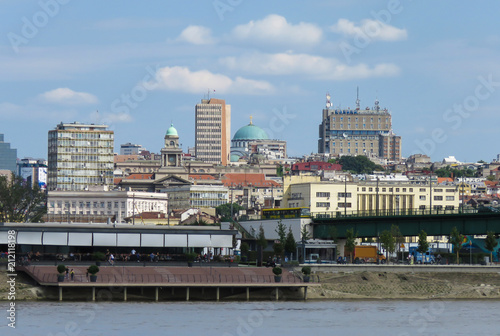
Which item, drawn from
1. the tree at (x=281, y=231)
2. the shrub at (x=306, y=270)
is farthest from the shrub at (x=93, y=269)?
the tree at (x=281, y=231)

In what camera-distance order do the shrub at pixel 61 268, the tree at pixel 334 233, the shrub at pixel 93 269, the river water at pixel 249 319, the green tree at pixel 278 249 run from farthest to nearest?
the tree at pixel 334 233
the green tree at pixel 278 249
the shrub at pixel 61 268
the shrub at pixel 93 269
the river water at pixel 249 319

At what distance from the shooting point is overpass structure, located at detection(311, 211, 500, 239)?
418 feet

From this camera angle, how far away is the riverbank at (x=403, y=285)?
11119cm

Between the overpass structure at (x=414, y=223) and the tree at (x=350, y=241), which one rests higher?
the overpass structure at (x=414, y=223)

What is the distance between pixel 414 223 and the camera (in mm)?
136125

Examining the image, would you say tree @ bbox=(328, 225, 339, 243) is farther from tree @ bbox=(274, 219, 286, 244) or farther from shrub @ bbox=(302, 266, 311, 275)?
shrub @ bbox=(302, 266, 311, 275)

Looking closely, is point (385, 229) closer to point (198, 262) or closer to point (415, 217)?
point (415, 217)

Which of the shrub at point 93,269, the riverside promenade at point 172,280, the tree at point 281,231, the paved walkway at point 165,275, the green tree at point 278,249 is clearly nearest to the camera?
the shrub at point 93,269

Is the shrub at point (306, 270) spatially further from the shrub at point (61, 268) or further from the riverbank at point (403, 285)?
the shrub at point (61, 268)

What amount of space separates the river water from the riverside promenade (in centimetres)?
319

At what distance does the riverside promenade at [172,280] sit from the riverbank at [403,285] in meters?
2.80

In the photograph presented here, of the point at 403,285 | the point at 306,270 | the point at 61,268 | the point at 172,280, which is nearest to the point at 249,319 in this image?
the point at 172,280

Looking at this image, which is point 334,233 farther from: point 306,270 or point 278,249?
point 306,270

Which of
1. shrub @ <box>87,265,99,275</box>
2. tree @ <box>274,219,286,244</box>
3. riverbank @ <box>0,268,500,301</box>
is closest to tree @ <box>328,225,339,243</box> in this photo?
tree @ <box>274,219,286,244</box>
